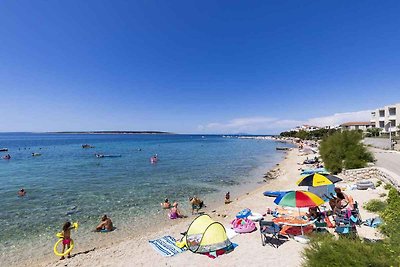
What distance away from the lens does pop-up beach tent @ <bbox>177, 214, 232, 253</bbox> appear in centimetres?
883

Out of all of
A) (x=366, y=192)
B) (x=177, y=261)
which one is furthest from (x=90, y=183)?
→ (x=366, y=192)

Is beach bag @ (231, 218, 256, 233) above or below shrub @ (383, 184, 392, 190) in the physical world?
below

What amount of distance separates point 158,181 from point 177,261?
690 inches

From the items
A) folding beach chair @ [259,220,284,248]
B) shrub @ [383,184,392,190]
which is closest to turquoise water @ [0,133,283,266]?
folding beach chair @ [259,220,284,248]

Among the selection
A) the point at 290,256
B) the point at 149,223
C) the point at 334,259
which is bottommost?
the point at 149,223

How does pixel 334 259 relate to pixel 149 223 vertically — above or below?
above

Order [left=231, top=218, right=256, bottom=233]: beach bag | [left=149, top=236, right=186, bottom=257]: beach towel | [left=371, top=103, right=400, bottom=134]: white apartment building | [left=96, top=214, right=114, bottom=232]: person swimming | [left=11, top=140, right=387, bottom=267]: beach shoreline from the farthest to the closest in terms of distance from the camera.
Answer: [left=371, top=103, right=400, bottom=134]: white apartment building, [left=96, top=214, right=114, bottom=232]: person swimming, [left=231, top=218, right=256, bottom=233]: beach bag, [left=149, top=236, right=186, bottom=257]: beach towel, [left=11, top=140, right=387, bottom=267]: beach shoreline

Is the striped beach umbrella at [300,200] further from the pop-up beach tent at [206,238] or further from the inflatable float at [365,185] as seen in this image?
the inflatable float at [365,185]

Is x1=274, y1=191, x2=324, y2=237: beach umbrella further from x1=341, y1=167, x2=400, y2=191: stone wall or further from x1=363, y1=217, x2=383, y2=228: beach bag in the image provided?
x1=341, y1=167, x2=400, y2=191: stone wall

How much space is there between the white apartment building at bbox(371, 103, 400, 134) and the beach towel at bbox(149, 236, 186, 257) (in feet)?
216

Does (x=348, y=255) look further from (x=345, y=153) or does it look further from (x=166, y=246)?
(x=345, y=153)

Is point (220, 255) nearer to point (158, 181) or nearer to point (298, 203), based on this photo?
point (298, 203)

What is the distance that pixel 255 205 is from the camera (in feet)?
51.7

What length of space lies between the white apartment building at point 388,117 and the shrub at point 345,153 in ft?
155
